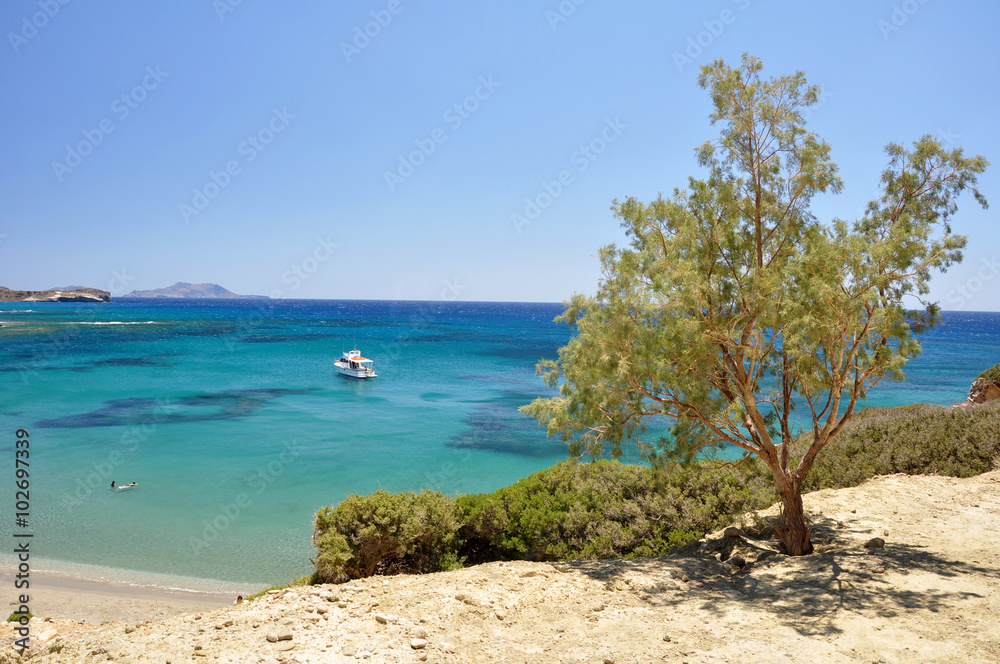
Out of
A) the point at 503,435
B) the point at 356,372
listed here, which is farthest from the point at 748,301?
the point at 356,372

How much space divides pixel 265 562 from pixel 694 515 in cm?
1034

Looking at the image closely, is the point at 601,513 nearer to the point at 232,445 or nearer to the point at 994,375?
the point at 232,445

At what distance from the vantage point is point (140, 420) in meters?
27.5

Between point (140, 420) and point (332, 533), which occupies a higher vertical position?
point (332, 533)

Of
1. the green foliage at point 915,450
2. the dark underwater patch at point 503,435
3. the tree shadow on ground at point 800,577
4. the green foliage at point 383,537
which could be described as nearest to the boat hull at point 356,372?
the dark underwater patch at point 503,435

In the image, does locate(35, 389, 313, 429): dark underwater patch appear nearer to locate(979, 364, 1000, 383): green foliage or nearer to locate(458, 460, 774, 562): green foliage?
locate(458, 460, 774, 562): green foliage

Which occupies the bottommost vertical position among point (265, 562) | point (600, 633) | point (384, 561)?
point (265, 562)

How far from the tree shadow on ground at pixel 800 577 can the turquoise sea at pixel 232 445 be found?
9.22 ft

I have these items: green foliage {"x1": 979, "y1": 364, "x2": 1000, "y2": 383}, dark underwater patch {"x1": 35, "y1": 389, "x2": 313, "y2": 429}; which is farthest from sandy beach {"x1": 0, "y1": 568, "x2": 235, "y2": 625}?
green foliage {"x1": 979, "y1": 364, "x2": 1000, "y2": 383}

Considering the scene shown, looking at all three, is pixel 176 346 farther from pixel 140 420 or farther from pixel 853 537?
pixel 853 537

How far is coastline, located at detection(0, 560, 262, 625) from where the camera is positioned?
10.2 metres

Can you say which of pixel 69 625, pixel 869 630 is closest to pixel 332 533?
pixel 69 625

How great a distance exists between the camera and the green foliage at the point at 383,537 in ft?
29.2

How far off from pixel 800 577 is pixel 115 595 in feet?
43.7
